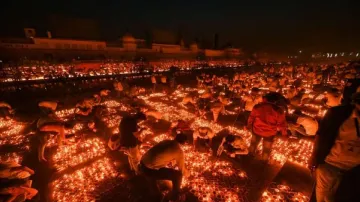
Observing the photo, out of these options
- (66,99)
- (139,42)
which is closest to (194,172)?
(66,99)

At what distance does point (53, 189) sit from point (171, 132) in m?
3.99

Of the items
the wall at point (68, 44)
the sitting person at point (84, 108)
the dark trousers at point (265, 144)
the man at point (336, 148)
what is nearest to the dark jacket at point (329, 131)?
the man at point (336, 148)

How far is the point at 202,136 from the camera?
590cm

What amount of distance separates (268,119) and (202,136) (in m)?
2.08

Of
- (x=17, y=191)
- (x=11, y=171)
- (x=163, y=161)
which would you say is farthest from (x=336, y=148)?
(x=11, y=171)

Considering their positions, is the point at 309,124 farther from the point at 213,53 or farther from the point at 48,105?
the point at 213,53

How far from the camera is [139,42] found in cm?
4875

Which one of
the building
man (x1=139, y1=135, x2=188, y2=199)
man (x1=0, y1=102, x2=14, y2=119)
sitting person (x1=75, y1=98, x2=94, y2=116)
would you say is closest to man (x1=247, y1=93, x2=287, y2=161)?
man (x1=139, y1=135, x2=188, y2=199)

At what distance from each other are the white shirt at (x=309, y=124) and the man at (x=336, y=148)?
415 cm

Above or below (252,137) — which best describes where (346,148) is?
above

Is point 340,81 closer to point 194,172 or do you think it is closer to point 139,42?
point 194,172

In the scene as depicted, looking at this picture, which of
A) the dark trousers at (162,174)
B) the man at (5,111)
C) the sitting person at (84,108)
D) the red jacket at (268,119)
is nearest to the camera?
the dark trousers at (162,174)

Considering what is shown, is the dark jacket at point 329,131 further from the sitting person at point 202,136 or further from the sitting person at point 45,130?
the sitting person at point 45,130

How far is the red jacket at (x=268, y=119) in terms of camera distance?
4.76m
